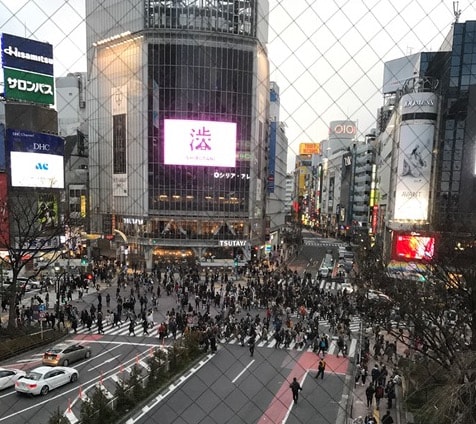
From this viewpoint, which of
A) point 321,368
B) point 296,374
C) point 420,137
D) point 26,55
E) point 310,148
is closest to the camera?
point 321,368

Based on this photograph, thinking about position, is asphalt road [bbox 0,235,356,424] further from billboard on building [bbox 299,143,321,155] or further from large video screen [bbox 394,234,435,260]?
large video screen [bbox 394,234,435,260]

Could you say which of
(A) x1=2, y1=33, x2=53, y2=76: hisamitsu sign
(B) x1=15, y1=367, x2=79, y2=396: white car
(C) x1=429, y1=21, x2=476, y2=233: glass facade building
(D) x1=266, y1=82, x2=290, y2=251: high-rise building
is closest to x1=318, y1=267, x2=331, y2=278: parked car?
(D) x1=266, y1=82, x2=290, y2=251: high-rise building

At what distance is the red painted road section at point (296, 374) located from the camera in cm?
482

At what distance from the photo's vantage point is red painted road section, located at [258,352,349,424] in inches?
190

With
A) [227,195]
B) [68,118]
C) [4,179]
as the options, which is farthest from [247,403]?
[68,118]

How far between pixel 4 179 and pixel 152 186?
16.5 ft

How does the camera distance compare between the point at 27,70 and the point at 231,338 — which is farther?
the point at 27,70

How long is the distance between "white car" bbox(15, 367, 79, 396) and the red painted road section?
252cm

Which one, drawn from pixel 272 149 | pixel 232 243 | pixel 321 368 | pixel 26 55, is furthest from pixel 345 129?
pixel 272 149

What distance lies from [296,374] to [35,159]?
31.7 ft

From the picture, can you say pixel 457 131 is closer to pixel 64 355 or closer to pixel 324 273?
pixel 324 273

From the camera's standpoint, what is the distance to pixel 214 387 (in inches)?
219

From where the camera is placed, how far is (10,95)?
452 inches

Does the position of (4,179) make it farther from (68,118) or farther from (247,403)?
(68,118)
